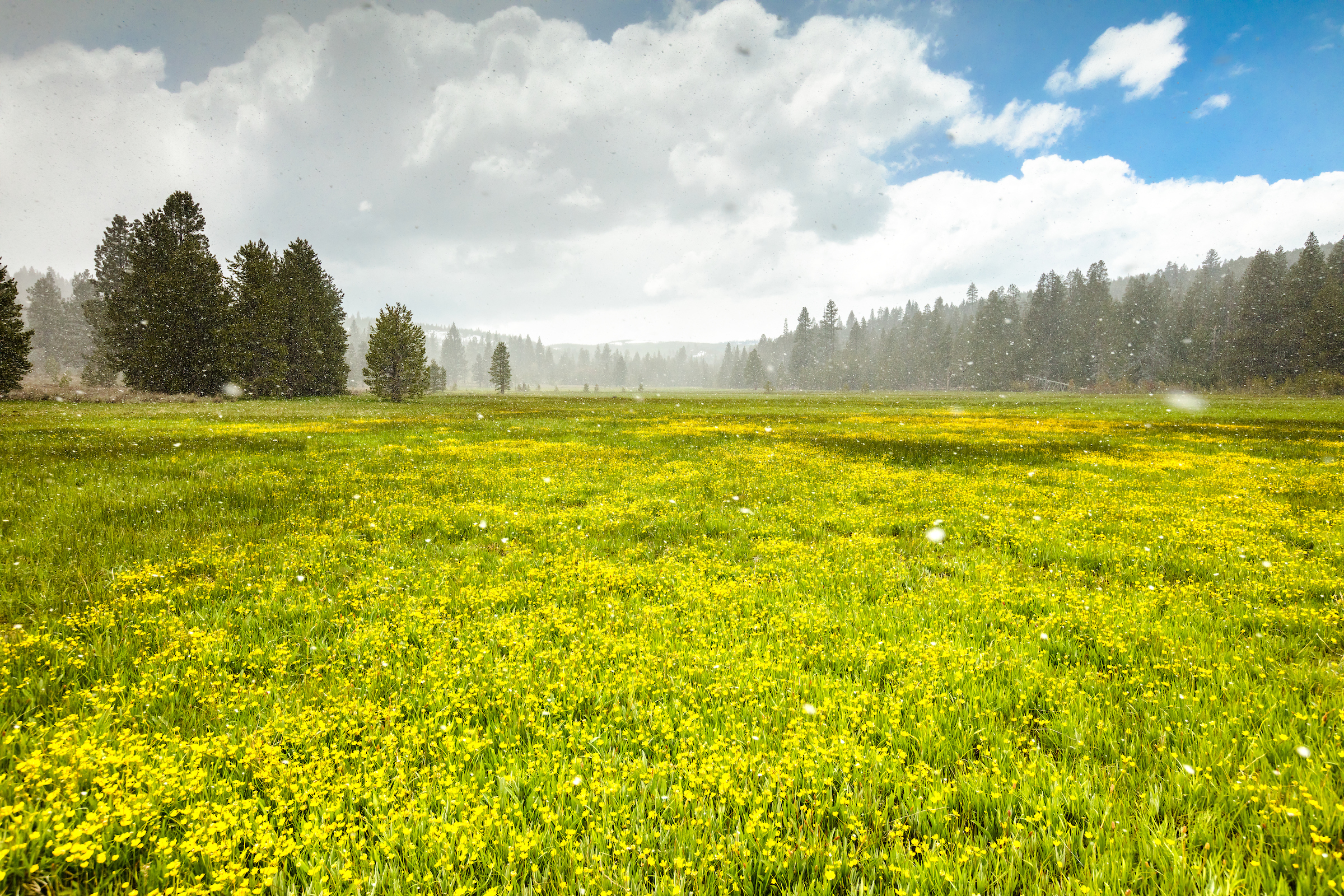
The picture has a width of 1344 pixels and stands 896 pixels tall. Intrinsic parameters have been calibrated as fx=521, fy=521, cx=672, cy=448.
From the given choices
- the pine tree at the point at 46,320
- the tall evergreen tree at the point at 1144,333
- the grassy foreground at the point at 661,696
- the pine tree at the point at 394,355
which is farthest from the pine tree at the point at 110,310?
the tall evergreen tree at the point at 1144,333

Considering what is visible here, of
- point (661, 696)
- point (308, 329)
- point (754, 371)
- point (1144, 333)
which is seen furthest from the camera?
point (754, 371)

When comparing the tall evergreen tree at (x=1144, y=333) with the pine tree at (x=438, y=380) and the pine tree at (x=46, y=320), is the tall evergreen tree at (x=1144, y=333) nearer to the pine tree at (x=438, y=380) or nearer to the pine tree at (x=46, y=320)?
the pine tree at (x=438, y=380)

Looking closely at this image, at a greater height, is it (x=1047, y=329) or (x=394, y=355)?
(x=1047, y=329)

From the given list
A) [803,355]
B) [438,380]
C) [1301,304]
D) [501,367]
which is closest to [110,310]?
[501,367]

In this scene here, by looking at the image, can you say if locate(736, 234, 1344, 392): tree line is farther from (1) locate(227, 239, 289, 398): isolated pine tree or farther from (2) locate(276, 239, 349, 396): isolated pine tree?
(1) locate(227, 239, 289, 398): isolated pine tree

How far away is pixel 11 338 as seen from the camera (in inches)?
1115

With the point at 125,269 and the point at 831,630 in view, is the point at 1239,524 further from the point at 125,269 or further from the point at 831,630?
the point at 125,269

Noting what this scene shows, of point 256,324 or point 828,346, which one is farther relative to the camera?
point 828,346

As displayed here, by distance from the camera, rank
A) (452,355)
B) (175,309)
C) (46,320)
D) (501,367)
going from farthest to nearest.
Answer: (452,355)
(501,367)
(46,320)
(175,309)

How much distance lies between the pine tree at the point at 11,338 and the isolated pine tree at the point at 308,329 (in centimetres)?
1628

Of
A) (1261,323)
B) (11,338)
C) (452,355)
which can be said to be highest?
(452,355)

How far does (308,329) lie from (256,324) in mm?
5464

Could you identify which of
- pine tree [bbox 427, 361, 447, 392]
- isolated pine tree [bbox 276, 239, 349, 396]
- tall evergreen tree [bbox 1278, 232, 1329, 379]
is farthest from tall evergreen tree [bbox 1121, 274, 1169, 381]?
pine tree [bbox 427, 361, 447, 392]

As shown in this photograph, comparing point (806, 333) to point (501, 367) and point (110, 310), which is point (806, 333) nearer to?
→ point (501, 367)
